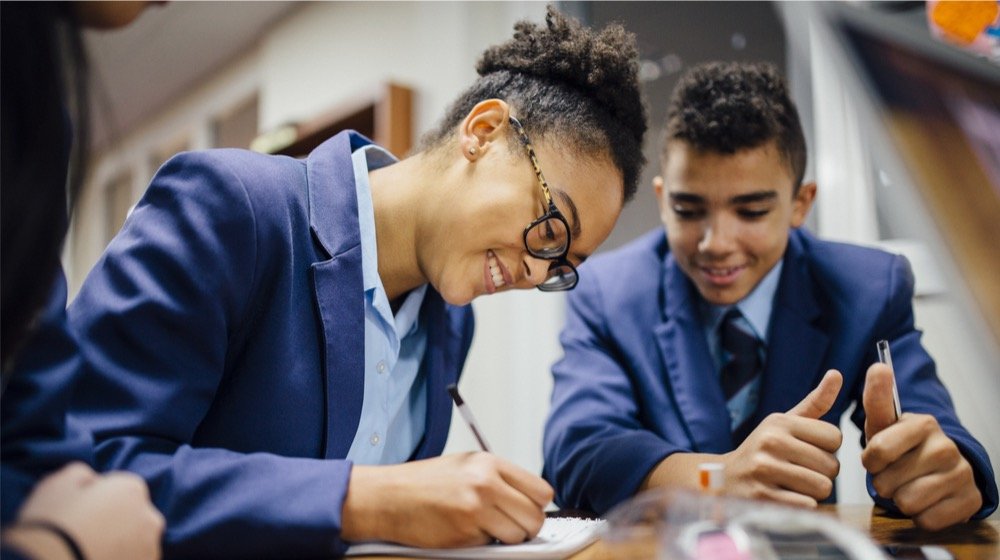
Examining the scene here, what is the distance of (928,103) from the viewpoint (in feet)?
4.70

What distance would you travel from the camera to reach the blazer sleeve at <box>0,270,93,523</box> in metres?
0.60

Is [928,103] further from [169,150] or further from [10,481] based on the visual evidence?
[169,150]

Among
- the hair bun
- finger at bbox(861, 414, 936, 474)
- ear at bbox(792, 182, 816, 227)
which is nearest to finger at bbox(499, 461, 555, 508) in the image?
finger at bbox(861, 414, 936, 474)

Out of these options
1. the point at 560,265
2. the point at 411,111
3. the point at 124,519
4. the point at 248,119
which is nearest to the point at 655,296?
the point at 560,265

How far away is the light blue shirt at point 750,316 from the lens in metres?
1.45

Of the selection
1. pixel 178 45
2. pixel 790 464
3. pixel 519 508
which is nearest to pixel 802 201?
pixel 790 464

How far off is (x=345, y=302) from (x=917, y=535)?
75 centimetres

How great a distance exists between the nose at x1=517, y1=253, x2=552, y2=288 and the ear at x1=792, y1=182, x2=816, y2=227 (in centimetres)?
70

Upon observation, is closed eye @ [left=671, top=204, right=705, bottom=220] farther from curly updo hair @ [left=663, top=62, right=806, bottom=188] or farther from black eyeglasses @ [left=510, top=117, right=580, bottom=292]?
black eyeglasses @ [left=510, top=117, right=580, bottom=292]

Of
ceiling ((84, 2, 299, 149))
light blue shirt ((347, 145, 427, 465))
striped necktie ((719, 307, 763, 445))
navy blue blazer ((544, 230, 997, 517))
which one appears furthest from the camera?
ceiling ((84, 2, 299, 149))

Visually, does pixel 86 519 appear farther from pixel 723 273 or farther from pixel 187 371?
pixel 723 273

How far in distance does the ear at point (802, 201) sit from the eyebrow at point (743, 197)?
6.0 inches

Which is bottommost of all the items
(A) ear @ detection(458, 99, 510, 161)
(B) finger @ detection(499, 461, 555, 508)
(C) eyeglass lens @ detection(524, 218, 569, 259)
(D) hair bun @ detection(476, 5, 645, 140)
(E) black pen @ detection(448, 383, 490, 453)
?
(B) finger @ detection(499, 461, 555, 508)

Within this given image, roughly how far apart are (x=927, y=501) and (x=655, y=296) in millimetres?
668
